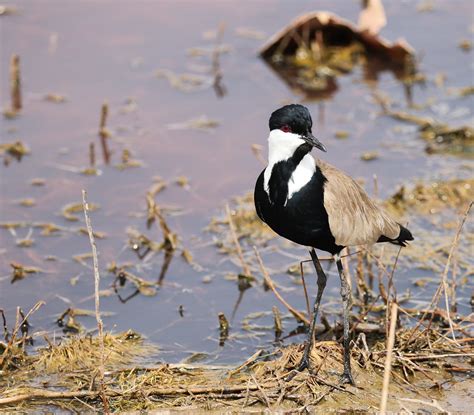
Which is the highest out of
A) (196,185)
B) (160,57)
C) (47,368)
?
(160,57)

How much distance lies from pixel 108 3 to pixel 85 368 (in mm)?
6852

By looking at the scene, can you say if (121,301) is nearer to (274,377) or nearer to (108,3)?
(274,377)

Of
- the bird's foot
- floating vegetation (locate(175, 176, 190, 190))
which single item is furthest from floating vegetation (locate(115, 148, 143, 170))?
the bird's foot

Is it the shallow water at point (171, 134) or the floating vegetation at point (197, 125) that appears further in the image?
the floating vegetation at point (197, 125)

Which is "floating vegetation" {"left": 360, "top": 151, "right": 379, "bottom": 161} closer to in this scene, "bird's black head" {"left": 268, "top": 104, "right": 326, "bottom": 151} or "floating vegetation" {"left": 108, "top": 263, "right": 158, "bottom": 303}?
"floating vegetation" {"left": 108, "top": 263, "right": 158, "bottom": 303}

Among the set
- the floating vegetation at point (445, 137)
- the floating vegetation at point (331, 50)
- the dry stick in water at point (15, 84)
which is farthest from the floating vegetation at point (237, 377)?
the floating vegetation at point (331, 50)

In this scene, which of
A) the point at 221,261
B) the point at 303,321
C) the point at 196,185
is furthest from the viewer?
the point at 196,185

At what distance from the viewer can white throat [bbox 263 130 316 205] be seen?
5.70m

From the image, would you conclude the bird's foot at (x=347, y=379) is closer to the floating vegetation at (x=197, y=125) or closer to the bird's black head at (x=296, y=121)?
the bird's black head at (x=296, y=121)

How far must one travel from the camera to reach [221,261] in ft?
25.7

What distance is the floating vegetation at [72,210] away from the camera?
8.34 m

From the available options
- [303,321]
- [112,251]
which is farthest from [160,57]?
[303,321]

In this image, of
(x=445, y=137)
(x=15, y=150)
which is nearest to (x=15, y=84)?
(x=15, y=150)

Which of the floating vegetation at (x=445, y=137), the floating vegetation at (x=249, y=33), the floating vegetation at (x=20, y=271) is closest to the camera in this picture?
the floating vegetation at (x=20, y=271)
